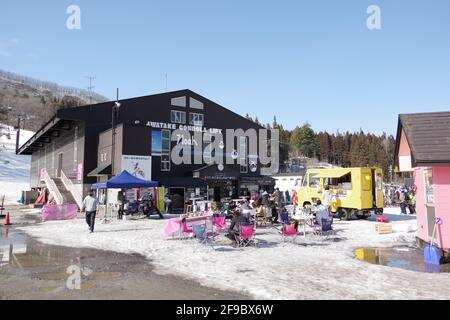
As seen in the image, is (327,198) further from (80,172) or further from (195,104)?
(80,172)

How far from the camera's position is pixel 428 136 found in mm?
10047

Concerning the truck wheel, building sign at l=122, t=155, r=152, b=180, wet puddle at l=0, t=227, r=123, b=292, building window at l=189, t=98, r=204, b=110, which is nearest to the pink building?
wet puddle at l=0, t=227, r=123, b=292

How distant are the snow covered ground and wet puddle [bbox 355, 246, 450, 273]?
0.44 metres

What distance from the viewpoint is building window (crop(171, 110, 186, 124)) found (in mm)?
37906

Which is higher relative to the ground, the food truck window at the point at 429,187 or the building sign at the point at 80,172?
the building sign at the point at 80,172

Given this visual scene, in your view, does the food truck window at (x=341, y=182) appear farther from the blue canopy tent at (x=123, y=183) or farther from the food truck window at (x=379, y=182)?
the blue canopy tent at (x=123, y=183)

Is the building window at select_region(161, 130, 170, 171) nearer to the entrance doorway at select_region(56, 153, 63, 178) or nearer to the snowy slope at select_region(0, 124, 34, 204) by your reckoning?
the entrance doorway at select_region(56, 153, 63, 178)

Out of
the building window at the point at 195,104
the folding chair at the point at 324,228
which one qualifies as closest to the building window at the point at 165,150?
the building window at the point at 195,104

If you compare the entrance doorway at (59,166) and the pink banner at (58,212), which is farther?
the entrance doorway at (59,166)

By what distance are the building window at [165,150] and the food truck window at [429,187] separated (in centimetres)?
2658

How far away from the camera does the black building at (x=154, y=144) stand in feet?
109

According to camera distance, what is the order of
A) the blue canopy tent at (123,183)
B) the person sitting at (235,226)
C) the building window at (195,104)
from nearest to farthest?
the person sitting at (235,226), the blue canopy tent at (123,183), the building window at (195,104)

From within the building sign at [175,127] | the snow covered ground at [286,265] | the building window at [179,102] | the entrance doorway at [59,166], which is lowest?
the snow covered ground at [286,265]

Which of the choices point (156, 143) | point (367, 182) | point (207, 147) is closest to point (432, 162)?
point (367, 182)
